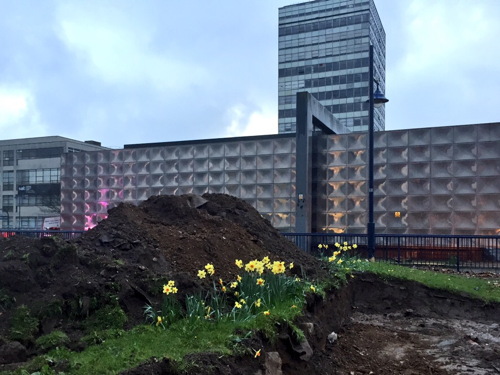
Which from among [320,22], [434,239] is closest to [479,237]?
[434,239]

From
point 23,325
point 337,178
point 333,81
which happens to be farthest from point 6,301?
point 333,81

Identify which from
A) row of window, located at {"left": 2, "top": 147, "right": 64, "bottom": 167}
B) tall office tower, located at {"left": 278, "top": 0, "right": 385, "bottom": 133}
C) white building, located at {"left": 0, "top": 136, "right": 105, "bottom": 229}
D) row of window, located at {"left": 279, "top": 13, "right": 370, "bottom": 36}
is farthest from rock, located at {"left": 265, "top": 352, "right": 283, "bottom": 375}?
row of window, located at {"left": 279, "top": 13, "right": 370, "bottom": 36}

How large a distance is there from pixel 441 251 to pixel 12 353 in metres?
14.8

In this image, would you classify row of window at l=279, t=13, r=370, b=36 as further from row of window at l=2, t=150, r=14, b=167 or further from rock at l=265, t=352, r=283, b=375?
rock at l=265, t=352, r=283, b=375

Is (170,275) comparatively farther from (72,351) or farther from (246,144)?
(246,144)

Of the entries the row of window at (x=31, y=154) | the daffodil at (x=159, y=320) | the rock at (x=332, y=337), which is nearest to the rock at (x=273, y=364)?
the daffodil at (x=159, y=320)

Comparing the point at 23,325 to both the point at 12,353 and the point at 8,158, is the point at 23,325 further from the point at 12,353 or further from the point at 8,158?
the point at 8,158

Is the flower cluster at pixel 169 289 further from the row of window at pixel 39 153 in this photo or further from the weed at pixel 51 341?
the row of window at pixel 39 153

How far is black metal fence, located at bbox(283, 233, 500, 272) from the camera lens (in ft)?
51.8

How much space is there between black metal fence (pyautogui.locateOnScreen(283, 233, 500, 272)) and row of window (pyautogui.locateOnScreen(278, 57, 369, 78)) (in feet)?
249

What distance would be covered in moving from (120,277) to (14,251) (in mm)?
2018

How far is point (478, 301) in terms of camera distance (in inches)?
401

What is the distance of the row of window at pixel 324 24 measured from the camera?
9000 cm

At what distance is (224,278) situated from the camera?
300 inches
